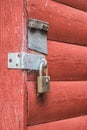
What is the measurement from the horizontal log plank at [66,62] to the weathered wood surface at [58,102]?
1.3 inches

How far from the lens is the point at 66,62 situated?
1.61m

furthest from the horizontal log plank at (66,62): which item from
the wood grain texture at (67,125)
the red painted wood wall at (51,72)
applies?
the wood grain texture at (67,125)

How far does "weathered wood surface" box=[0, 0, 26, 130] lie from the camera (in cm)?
132

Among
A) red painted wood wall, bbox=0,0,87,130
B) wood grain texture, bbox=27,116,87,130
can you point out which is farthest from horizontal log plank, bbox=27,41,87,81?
wood grain texture, bbox=27,116,87,130

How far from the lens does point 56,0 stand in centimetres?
157

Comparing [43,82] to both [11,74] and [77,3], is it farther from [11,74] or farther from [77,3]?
[77,3]

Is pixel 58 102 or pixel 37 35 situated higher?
pixel 37 35

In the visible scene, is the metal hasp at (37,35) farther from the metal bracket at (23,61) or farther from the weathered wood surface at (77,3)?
the weathered wood surface at (77,3)

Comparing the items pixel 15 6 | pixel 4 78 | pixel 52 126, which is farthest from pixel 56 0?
pixel 52 126

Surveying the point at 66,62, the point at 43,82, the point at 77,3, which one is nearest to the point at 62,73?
the point at 66,62

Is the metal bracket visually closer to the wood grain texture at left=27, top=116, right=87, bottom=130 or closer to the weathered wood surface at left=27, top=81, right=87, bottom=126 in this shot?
the weathered wood surface at left=27, top=81, right=87, bottom=126

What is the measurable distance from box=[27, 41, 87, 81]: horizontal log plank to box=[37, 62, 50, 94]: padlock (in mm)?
27

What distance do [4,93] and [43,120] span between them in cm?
21

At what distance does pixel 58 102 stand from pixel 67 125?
0.15 m
